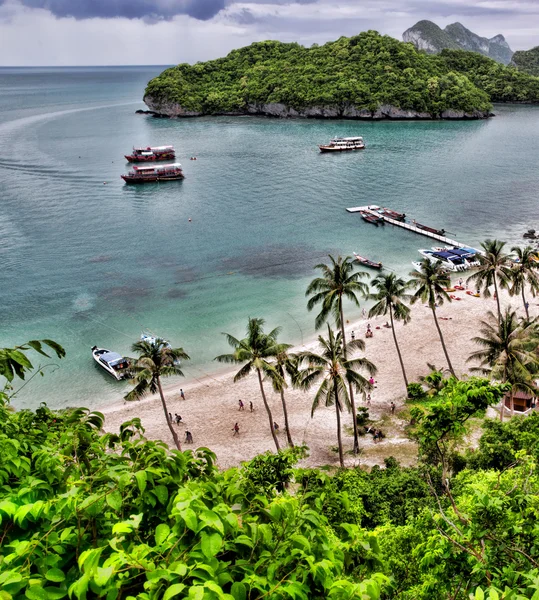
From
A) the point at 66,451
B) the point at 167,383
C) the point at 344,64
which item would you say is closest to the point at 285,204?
the point at 167,383

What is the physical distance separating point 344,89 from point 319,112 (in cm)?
1111

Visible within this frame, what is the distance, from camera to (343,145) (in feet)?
421

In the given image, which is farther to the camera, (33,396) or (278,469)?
(33,396)

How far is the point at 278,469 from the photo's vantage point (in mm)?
16453

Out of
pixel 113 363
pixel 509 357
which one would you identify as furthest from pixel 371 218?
pixel 509 357

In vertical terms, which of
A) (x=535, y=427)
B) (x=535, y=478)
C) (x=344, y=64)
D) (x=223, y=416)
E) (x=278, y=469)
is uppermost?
(x=344, y=64)

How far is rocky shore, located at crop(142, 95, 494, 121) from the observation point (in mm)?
169750

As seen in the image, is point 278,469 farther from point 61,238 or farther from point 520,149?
point 520,149

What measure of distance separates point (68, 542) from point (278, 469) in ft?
35.3

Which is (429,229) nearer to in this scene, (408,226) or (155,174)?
(408,226)

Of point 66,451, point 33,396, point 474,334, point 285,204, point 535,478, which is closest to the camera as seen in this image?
point 66,451

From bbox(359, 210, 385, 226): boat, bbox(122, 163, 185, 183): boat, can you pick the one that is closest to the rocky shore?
bbox(122, 163, 185, 183): boat

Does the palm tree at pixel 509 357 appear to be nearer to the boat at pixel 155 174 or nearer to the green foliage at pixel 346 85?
the boat at pixel 155 174

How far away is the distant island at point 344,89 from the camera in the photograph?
554 ft
